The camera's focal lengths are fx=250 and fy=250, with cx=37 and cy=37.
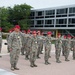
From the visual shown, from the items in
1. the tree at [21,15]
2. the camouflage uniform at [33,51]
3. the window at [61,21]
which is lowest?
the camouflage uniform at [33,51]

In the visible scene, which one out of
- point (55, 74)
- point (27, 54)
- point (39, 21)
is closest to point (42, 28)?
point (39, 21)

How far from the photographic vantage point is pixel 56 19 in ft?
181

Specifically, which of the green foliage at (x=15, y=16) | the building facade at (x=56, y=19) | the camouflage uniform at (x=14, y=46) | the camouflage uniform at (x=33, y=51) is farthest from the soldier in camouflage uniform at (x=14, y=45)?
the green foliage at (x=15, y=16)

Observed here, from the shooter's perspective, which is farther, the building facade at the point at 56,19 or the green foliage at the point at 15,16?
the green foliage at the point at 15,16

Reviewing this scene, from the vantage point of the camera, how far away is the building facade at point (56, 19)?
52250 millimetres

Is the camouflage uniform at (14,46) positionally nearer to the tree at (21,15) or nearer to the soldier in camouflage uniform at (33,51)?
the soldier in camouflage uniform at (33,51)

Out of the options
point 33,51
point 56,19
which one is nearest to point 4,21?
point 56,19

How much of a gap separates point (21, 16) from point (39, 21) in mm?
4771

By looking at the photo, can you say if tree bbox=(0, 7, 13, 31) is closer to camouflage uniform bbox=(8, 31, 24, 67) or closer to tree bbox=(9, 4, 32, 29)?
tree bbox=(9, 4, 32, 29)

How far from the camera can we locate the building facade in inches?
2057

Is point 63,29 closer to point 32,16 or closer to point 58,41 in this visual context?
point 32,16

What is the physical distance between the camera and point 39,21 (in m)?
60.3

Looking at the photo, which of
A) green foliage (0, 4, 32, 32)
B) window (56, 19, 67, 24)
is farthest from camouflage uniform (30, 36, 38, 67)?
green foliage (0, 4, 32, 32)

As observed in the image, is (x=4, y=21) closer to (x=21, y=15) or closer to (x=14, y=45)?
(x=21, y=15)
